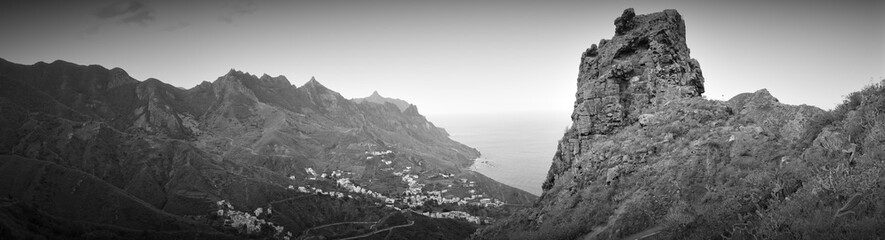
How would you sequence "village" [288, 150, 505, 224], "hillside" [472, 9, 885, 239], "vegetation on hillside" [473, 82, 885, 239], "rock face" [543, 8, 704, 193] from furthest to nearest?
1. "village" [288, 150, 505, 224]
2. "rock face" [543, 8, 704, 193]
3. "hillside" [472, 9, 885, 239]
4. "vegetation on hillside" [473, 82, 885, 239]

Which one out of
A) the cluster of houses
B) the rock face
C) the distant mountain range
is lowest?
the cluster of houses

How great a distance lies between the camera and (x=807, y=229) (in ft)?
29.3

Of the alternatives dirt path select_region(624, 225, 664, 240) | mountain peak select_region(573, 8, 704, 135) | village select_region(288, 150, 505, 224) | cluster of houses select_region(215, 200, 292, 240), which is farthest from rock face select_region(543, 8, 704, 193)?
village select_region(288, 150, 505, 224)

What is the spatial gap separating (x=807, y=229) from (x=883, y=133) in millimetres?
5060

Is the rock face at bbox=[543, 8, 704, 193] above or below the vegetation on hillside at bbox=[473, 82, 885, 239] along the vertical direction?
above

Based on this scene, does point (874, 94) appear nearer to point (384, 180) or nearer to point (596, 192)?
point (596, 192)

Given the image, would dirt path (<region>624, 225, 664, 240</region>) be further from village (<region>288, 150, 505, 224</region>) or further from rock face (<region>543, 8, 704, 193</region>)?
village (<region>288, 150, 505, 224</region>)

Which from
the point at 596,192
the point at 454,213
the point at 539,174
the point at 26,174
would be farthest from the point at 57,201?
the point at 539,174

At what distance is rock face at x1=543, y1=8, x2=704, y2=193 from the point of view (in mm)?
28594

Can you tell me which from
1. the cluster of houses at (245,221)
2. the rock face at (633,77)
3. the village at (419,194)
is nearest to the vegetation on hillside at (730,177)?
the rock face at (633,77)

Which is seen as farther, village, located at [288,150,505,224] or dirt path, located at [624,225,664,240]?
village, located at [288,150,505,224]

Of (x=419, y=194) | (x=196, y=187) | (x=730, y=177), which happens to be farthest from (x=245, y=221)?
(x=730, y=177)

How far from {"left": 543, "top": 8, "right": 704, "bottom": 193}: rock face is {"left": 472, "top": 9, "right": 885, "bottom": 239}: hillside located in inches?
3.6

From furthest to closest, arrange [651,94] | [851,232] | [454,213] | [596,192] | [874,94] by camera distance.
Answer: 1. [454,213]
2. [651,94]
3. [596,192]
4. [874,94]
5. [851,232]
